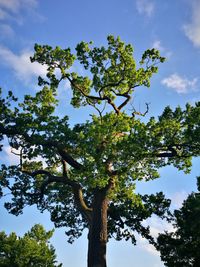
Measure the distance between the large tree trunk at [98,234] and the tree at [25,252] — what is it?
34280 mm

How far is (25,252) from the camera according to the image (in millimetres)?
49969

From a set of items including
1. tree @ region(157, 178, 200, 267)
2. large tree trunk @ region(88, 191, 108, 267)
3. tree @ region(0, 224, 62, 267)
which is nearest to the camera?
large tree trunk @ region(88, 191, 108, 267)

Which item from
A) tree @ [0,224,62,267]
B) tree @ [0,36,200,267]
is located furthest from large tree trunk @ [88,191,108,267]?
tree @ [0,224,62,267]

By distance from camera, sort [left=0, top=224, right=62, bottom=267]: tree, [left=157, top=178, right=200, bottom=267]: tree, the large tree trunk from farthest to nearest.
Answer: [left=0, top=224, right=62, bottom=267]: tree < [left=157, top=178, right=200, bottom=267]: tree < the large tree trunk

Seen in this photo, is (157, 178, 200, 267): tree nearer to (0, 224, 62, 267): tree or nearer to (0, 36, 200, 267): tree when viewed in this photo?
(0, 36, 200, 267): tree

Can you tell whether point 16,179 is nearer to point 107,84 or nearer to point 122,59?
point 107,84

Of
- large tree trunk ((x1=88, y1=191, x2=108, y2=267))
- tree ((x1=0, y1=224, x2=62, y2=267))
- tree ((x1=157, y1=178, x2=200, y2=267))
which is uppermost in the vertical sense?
tree ((x1=0, y1=224, x2=62, y2=267))

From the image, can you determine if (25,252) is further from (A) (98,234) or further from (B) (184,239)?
(A) (98,234)

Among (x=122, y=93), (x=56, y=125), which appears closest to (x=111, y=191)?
(x=56, y=125)

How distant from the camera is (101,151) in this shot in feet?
62.4

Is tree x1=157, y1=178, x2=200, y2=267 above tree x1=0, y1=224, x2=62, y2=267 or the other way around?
the other way around

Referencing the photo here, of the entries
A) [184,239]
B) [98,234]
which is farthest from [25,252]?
[98,234]

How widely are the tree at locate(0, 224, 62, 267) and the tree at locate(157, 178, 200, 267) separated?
25.2 m

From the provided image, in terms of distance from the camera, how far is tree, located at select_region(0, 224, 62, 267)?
4978cm
